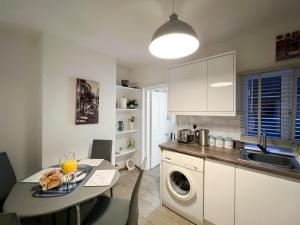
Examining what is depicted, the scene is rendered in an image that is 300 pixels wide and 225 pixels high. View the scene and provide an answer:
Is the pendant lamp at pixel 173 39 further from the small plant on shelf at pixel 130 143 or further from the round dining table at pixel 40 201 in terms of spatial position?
the small plant on shelf at pixel 130 143

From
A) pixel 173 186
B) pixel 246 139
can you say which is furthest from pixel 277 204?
pixel 173 186

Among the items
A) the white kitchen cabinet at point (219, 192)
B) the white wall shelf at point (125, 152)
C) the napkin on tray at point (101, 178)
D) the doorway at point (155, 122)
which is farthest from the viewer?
the doorway at point (155, 122)

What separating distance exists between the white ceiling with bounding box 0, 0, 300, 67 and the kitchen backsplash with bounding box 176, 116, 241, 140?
116 cm

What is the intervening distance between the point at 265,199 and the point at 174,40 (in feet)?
5.32

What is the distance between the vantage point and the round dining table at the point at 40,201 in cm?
104

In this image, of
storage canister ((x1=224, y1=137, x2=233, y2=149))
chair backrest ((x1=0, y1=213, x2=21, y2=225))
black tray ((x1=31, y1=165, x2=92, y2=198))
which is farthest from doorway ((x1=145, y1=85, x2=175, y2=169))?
chair backrest ((x1=0, y1=213, x2=21, y2=225))

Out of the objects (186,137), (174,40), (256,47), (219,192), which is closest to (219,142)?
(186,137)

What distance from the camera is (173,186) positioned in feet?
6.71

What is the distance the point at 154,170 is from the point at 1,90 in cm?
300

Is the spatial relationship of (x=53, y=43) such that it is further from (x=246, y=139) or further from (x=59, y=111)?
(x=246, y=139)

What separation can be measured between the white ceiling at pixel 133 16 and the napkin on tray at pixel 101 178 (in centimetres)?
168

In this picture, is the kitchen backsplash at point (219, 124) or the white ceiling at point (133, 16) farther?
the kitchen backsplash at point (219, 124)

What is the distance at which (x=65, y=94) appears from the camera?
2.24 metres

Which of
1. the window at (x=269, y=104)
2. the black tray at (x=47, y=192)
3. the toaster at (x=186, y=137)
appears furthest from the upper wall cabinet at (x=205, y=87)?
the black tray at (x=47, y=192)
